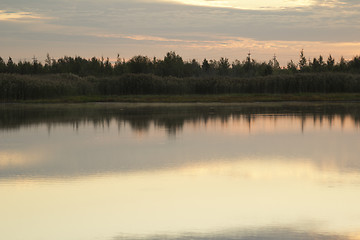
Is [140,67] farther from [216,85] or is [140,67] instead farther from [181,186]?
[181,186]

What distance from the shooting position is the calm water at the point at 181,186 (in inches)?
230

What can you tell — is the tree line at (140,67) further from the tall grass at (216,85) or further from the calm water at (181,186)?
the calm water at (181,186)

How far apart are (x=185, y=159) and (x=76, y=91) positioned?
1347 inches

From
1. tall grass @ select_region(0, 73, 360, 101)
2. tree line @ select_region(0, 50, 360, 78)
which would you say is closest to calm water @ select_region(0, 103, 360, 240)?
tall grass @ select_region(0, 73, 360, 101)

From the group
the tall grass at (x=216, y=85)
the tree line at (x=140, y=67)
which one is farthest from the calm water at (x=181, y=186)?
the tree line at (x=140, y=67)

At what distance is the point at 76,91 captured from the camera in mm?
43188

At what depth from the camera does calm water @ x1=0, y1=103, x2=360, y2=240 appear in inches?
230

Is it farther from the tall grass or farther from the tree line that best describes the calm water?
the tree line

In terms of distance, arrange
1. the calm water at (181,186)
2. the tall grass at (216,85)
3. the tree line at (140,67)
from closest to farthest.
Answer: the calm water at (181,186) → the tall grass at (216,85) → the tree line at (140,67)

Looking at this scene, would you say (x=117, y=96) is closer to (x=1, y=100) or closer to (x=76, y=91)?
(x=76, y=91)

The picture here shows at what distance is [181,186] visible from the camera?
7.88 metres

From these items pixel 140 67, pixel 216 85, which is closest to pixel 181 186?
pixel 216 85

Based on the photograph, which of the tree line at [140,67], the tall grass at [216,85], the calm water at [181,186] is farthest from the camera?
the tree line at [140,67]

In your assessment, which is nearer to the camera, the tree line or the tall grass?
the tall grass
